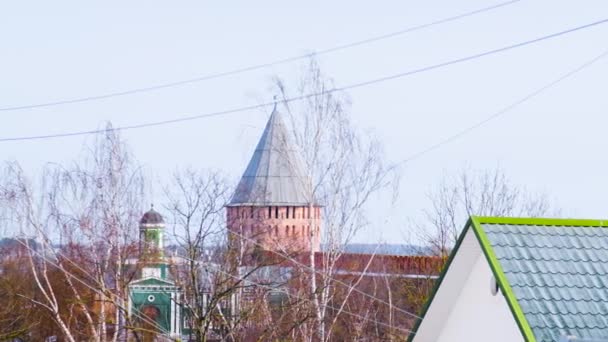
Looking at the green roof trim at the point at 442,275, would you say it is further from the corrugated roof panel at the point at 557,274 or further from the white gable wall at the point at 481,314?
the corrugated roof panel at the point at 557,274

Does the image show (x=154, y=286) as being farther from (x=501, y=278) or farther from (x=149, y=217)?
(x=501, y=278)

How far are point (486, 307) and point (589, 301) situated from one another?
79cm

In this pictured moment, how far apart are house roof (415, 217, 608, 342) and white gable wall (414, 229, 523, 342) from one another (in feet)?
0.52

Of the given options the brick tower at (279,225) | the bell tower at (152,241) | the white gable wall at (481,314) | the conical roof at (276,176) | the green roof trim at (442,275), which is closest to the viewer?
the white gable wall at (481,314)

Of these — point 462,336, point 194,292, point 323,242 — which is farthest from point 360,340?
point 462,336

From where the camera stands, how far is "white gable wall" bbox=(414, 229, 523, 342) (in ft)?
24.5

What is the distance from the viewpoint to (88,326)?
974 inches

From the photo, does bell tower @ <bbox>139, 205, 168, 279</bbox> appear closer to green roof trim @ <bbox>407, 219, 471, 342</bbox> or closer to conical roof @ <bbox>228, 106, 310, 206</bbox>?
conical roof @ <bbox>228, 106, 310, 206</bbox>

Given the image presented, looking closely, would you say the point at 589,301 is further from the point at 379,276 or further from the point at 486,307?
the point at 379,276

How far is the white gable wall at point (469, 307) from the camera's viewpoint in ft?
24.5

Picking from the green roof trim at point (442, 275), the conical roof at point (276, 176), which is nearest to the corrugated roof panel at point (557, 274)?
the green roof trim at point (442, 275)

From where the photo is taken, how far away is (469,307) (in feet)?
26.2

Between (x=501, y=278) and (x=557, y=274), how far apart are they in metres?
0.42

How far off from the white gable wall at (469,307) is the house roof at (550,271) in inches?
6.3
